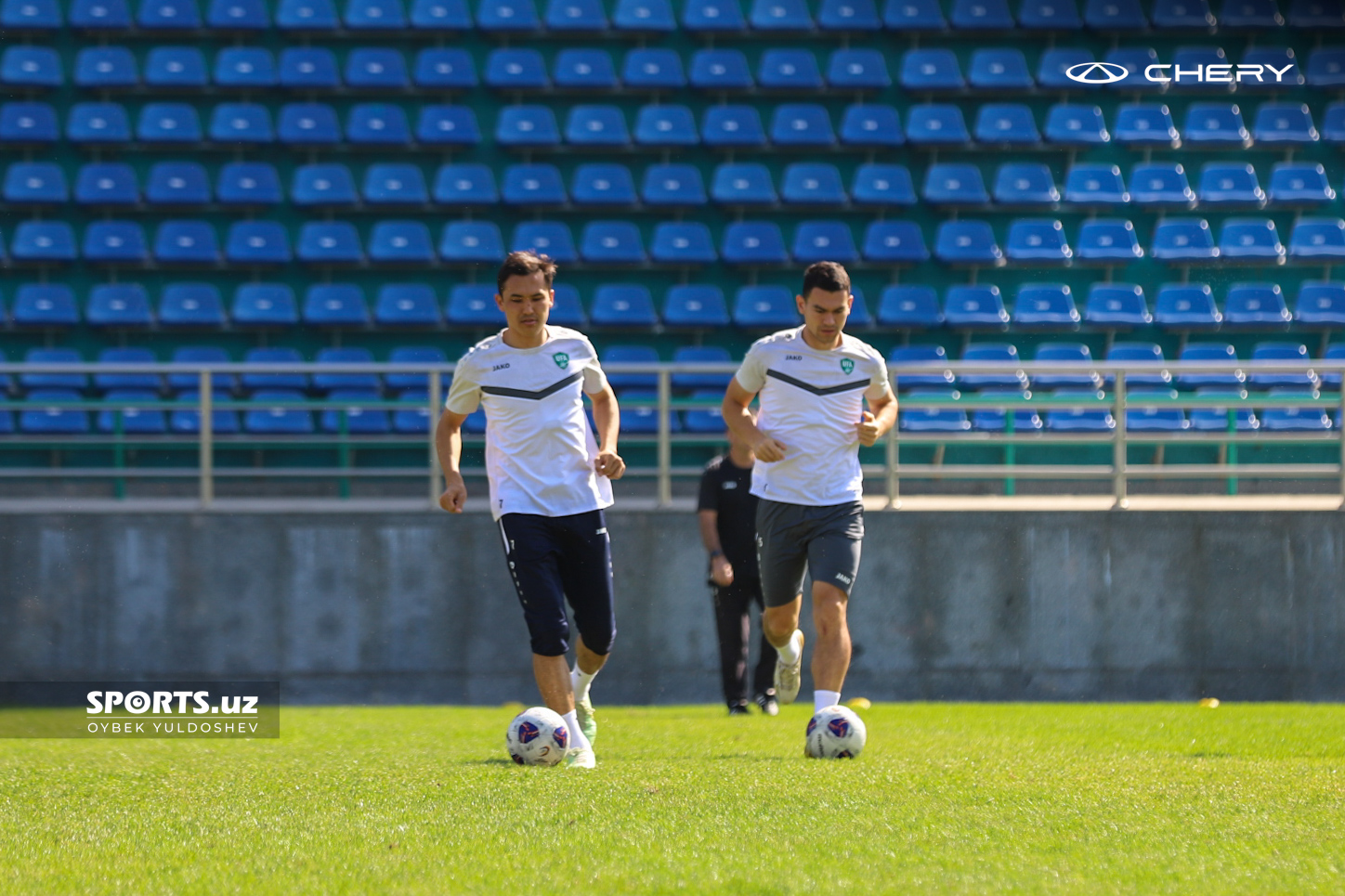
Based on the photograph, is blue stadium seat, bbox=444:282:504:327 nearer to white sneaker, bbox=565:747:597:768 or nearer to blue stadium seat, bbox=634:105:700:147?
blue stadium seat, bbox=634:105:700:147

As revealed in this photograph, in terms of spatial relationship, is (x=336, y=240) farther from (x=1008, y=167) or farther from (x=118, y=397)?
(x=1008, y=167)

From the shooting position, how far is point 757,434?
21.6ft

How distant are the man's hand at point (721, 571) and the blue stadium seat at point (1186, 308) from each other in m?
8.69

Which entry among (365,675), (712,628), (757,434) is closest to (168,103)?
(365,675)

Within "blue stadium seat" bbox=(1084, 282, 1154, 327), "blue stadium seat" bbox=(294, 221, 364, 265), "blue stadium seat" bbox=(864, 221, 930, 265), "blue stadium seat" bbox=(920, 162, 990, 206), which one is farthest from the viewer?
"blue stadium seat" bbox=(920, 162, 990, 206)

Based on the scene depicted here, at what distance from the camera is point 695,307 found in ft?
51.6

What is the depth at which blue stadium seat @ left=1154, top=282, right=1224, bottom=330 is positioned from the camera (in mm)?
15922

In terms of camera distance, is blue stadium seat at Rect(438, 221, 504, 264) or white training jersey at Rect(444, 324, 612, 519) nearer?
white training jersey at Rect(444, 324, 612, 519)

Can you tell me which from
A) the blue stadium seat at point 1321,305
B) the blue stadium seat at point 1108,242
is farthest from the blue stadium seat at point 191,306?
the blue stadium seat at point 1321,305

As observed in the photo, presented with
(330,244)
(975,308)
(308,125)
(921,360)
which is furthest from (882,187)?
(308,125)

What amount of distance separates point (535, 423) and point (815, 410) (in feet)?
4.18

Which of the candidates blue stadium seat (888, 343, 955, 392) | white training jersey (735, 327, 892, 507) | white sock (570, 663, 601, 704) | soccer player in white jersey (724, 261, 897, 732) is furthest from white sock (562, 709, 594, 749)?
blue stadium seat (888, 343, 955, 392)

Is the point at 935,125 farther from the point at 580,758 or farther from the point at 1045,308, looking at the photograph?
the point at 580,758

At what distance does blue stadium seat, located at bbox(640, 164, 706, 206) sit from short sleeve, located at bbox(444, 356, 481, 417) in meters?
10.2
